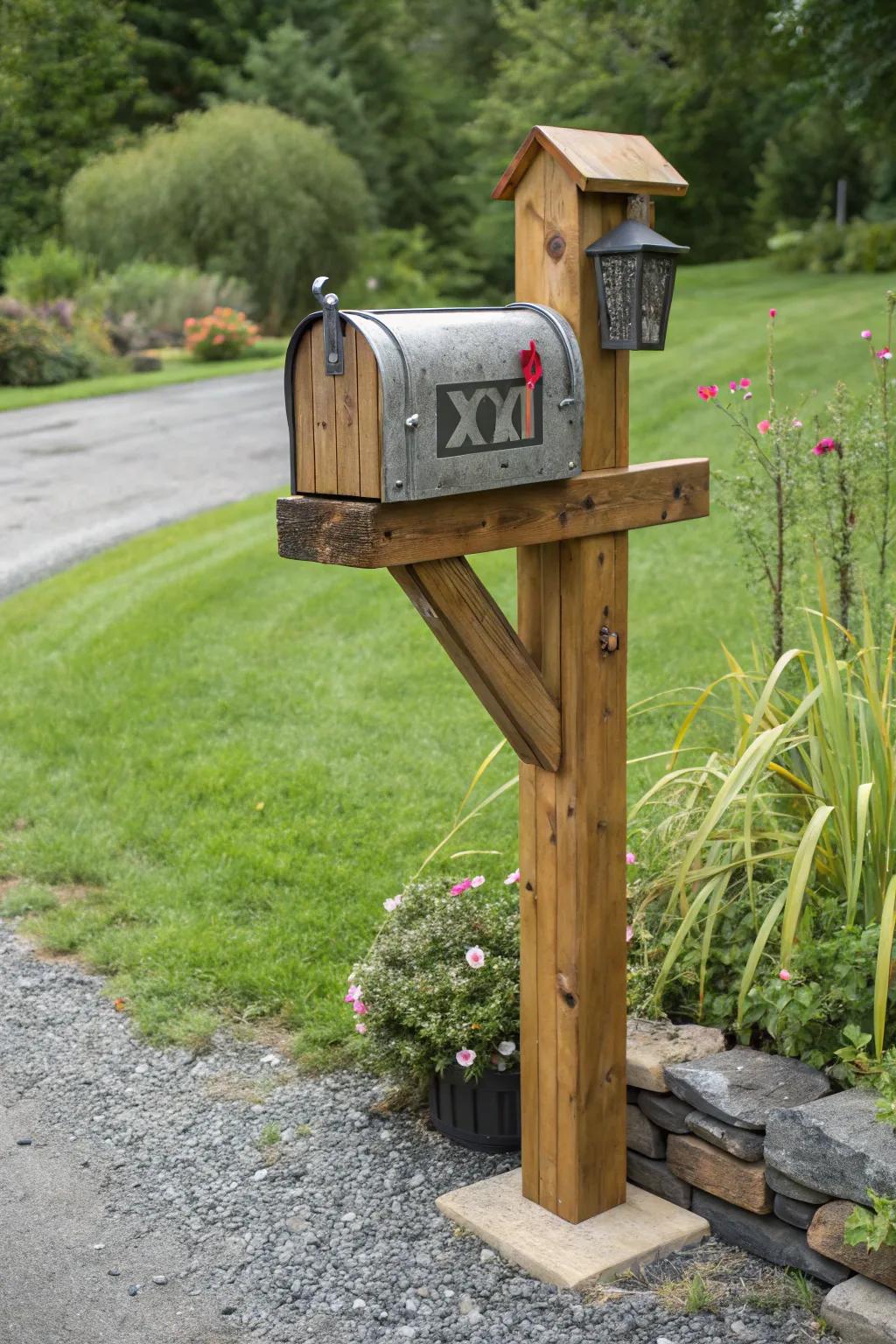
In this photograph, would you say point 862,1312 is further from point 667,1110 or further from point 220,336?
point 220,336

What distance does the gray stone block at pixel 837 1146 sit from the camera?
269cm

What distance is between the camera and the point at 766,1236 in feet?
9.93

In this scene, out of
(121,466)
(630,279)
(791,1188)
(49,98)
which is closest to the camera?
(630,279)

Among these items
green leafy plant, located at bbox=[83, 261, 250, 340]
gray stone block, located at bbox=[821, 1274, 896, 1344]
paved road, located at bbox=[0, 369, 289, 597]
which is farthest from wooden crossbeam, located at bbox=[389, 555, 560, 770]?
green leafy plant, located at bbox=[83, 261, 250, 340]

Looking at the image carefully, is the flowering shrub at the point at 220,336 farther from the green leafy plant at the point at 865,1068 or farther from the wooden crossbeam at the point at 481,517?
the green leafy plant at the point at 865,1068

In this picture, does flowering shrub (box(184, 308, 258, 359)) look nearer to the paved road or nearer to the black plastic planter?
the paved road

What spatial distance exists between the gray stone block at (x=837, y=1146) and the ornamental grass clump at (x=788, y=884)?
0.60ft

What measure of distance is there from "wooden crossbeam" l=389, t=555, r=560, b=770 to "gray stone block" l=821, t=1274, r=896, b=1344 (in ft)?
3.91

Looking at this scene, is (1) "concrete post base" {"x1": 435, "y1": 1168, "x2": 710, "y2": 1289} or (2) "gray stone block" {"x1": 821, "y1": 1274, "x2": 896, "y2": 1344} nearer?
(2) "gray stone block" {"x1": 821, "y1": 1274, "x2": 896, "y2": 1344}

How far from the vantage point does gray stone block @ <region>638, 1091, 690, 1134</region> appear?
3193mm

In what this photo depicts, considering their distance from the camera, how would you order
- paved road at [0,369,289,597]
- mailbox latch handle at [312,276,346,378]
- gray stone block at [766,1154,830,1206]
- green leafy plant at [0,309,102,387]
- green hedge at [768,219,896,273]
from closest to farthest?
mailbox latch handle at [312,276,346,378] → gray stone block at [766,1154,830,1206] → paved road at [0,369,289,597] → green leafy plant at [0,309,102,387] → green hedge at [768,219,896,273]

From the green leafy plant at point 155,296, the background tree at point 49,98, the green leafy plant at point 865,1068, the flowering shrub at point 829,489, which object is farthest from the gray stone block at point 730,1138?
the background tree at point 49,98

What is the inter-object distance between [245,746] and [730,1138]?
137 inches

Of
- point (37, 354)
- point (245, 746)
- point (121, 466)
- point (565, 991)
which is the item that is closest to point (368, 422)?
point (565, 991)
